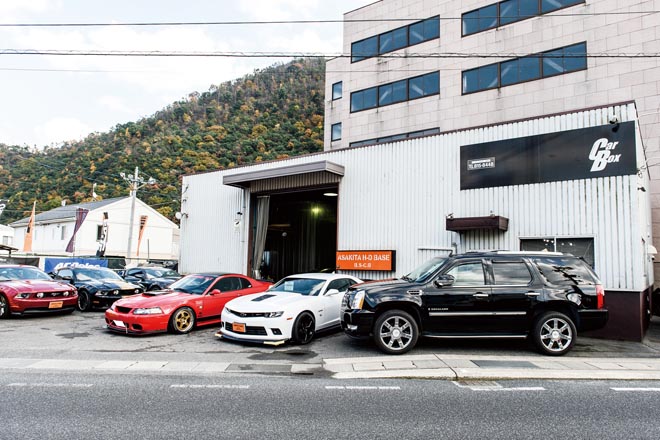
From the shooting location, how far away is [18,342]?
9.18m

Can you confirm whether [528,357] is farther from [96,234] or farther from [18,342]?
[96,234]

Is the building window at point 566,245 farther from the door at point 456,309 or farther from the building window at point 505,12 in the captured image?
the building window at point 505,12

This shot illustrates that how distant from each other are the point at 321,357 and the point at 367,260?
6.81 m

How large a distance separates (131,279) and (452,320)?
14898 millimetres

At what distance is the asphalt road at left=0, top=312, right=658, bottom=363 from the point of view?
8.06m

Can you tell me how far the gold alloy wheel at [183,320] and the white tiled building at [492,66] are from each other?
967cm

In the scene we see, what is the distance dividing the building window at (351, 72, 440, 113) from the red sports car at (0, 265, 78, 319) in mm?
19387

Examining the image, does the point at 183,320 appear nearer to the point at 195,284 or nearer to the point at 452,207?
the point at 195,284

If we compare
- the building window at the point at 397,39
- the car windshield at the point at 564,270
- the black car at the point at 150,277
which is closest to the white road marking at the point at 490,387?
the car windshield at the point at 564,270

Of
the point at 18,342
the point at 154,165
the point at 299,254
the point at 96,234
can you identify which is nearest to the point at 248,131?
the point at 154,165

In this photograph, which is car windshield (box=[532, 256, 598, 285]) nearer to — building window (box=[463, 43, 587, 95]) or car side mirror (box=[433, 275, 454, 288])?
car side mirror (box=[433, 275, 454, 288])

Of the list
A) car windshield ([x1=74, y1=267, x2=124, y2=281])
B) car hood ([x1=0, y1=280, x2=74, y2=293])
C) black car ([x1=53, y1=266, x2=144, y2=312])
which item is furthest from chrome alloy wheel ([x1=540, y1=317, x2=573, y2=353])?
car windshield ([x1=74, y1=267, x2=124, y2=281])

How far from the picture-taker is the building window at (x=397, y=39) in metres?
24.7

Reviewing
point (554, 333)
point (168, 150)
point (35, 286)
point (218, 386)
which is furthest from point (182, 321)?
point (168, 150)
